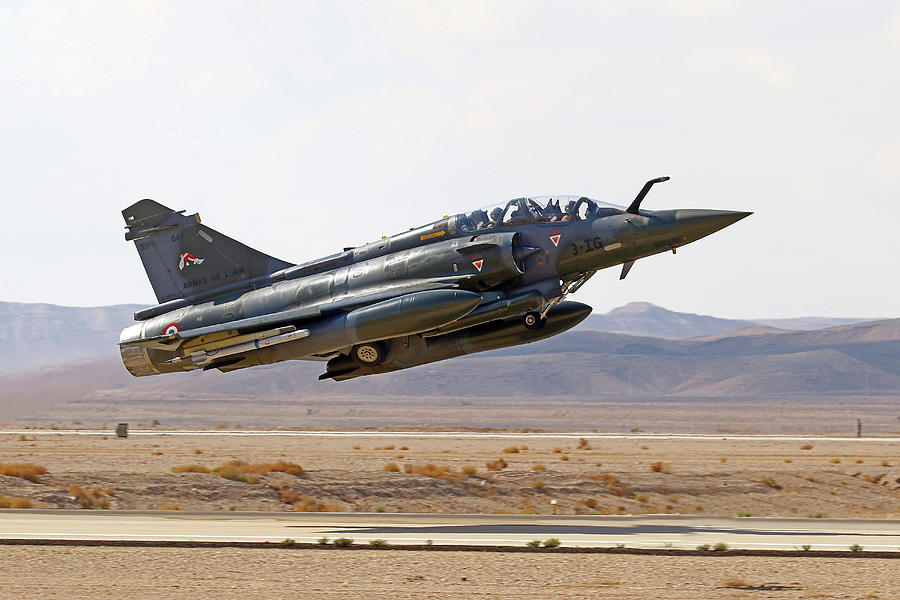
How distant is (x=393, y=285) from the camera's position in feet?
75.2

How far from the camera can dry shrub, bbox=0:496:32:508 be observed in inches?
1143

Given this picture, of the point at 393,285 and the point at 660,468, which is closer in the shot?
the point at 393,285

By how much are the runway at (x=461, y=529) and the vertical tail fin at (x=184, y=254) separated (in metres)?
5.53

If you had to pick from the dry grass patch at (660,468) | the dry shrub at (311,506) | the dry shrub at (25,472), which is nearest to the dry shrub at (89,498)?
the dry shrub at (25,472)

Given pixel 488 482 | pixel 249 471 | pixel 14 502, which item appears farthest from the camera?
pixel 488 482

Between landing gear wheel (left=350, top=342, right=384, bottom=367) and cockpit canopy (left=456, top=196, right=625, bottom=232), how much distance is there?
Result: 3587 mm

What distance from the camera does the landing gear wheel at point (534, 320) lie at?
23.2 m

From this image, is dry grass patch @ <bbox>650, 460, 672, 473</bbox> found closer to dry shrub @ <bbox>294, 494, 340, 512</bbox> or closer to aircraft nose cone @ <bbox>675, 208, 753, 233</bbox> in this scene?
dry shrub @ <bbox>294, 494, 340, 512</bbox>

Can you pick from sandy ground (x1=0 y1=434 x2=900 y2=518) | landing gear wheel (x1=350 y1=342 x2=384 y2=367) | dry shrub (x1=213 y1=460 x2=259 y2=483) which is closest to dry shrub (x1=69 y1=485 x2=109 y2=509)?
sandy ground (x1=0 y1=434 x2=900 y2=518)

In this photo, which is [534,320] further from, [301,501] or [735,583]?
[301,501]

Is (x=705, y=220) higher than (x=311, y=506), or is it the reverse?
(x=705, y=220)

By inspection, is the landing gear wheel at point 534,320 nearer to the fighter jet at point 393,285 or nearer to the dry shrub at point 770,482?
the fighter jet at point 393,285

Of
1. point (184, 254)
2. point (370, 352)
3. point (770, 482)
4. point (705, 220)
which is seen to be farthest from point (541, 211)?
point (770, 482)

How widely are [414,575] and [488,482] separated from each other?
21.0 metres
